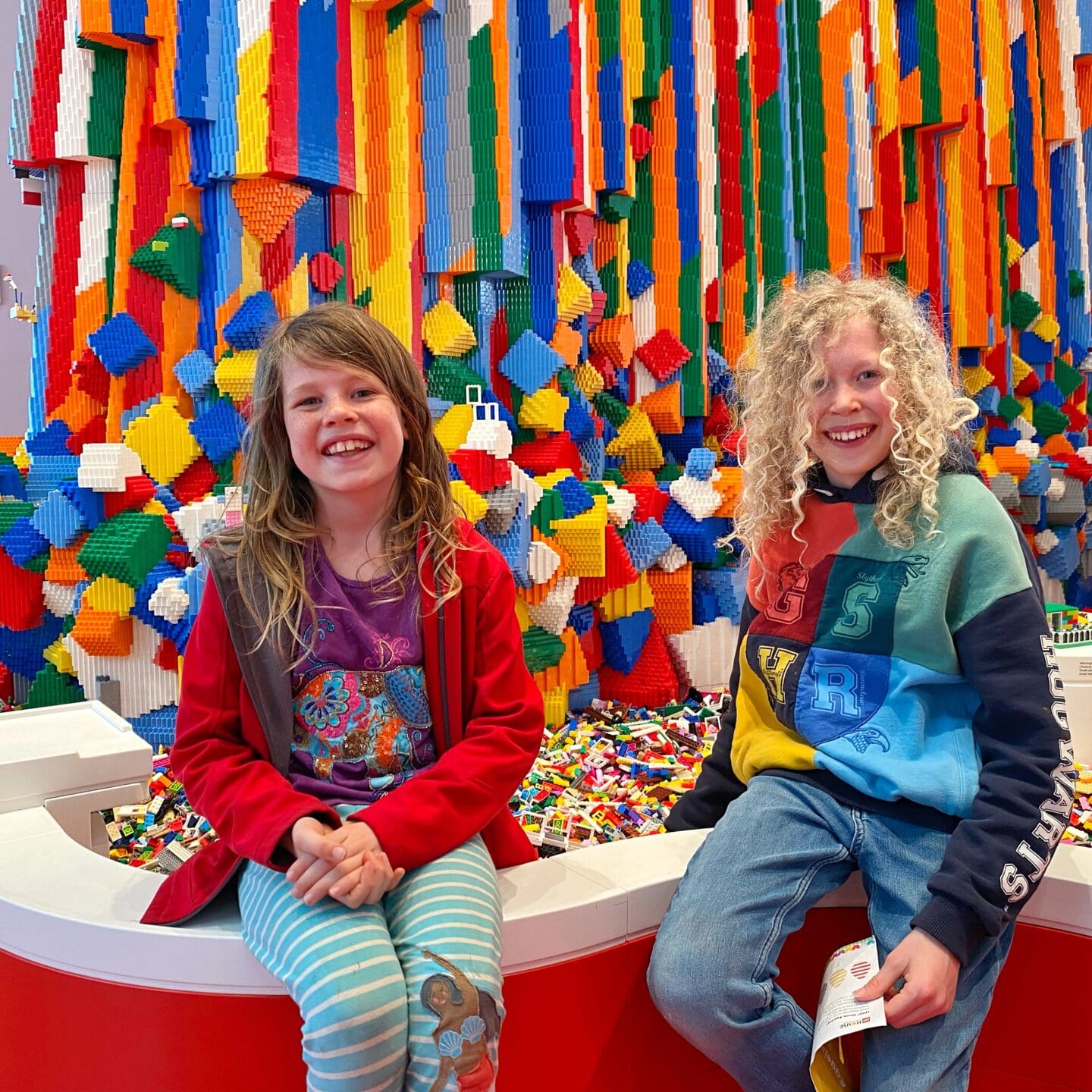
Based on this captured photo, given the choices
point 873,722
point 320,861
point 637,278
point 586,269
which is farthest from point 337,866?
point 637,278

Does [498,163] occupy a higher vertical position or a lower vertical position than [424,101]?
lower

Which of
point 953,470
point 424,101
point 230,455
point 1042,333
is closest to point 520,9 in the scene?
point 424,101

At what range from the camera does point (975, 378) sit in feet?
13.9

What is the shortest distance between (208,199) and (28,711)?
1.14 meters

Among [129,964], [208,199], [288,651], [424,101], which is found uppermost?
[424,101]

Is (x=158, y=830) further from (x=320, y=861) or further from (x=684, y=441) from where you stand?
(x=684, y=441)

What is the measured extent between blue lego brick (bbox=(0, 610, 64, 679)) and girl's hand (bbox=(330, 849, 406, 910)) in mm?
1630

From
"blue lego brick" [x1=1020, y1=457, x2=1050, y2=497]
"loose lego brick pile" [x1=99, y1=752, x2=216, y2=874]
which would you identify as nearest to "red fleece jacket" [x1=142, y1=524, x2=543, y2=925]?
"loose lego brick pile" [x1=99, y1=752, x2=216, y2=874]

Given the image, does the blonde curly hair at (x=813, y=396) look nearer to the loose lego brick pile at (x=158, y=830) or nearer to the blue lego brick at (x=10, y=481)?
the loose lego brick pile at (x=158, y=830)

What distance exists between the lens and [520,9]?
256 cm

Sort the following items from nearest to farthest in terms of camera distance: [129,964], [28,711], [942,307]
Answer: [129,964], [28,711], [942,307]

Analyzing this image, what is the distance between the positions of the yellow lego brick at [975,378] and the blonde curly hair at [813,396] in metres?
3.30

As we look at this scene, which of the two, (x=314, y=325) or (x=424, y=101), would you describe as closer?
(x=314, y=325)

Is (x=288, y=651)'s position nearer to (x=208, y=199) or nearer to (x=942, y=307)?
(x=208, y=199)
